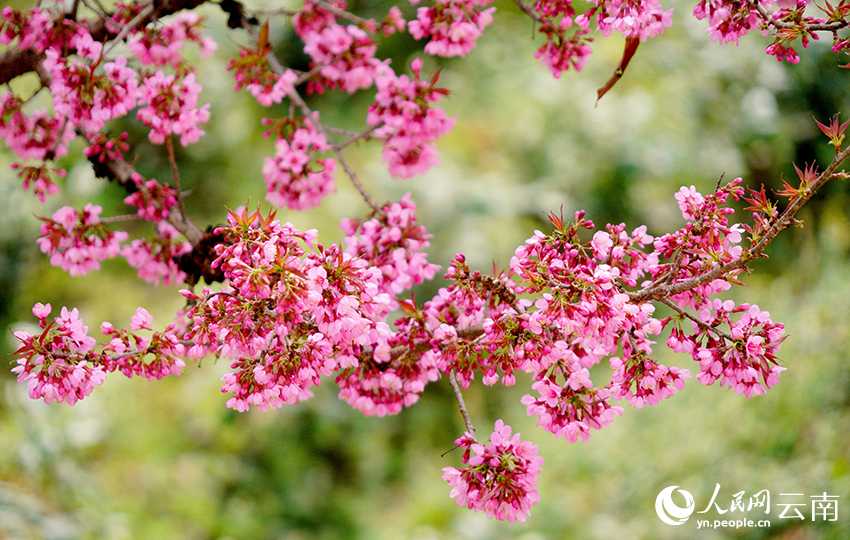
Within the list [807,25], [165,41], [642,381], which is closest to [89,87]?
[165,41]

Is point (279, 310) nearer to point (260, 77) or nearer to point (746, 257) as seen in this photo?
point (746, 257)

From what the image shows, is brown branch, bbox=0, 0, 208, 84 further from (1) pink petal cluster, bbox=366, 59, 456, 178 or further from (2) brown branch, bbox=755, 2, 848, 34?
(2) brown branch, bbox=755, 2, 848, 34

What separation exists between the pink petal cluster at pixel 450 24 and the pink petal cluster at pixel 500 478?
0.71 m

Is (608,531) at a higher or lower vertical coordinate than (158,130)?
lower

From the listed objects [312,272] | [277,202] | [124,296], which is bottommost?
[312,272]

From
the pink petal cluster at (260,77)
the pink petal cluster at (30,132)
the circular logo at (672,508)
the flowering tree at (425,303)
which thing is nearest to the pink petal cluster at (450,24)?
the flowering tree at (425,303)

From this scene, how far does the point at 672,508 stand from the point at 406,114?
138cm

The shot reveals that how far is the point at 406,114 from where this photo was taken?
1.08 metres

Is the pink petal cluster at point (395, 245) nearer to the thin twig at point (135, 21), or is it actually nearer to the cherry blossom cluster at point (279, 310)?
the cherry blossom cluster at point (279, 310)

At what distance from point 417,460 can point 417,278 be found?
57.0 inches

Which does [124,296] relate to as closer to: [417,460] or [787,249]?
[417,460]

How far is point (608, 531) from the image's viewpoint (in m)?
1.77

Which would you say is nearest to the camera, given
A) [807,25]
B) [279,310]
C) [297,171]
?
[279,310]

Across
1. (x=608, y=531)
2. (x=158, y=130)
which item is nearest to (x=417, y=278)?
(x=158, y=130)
